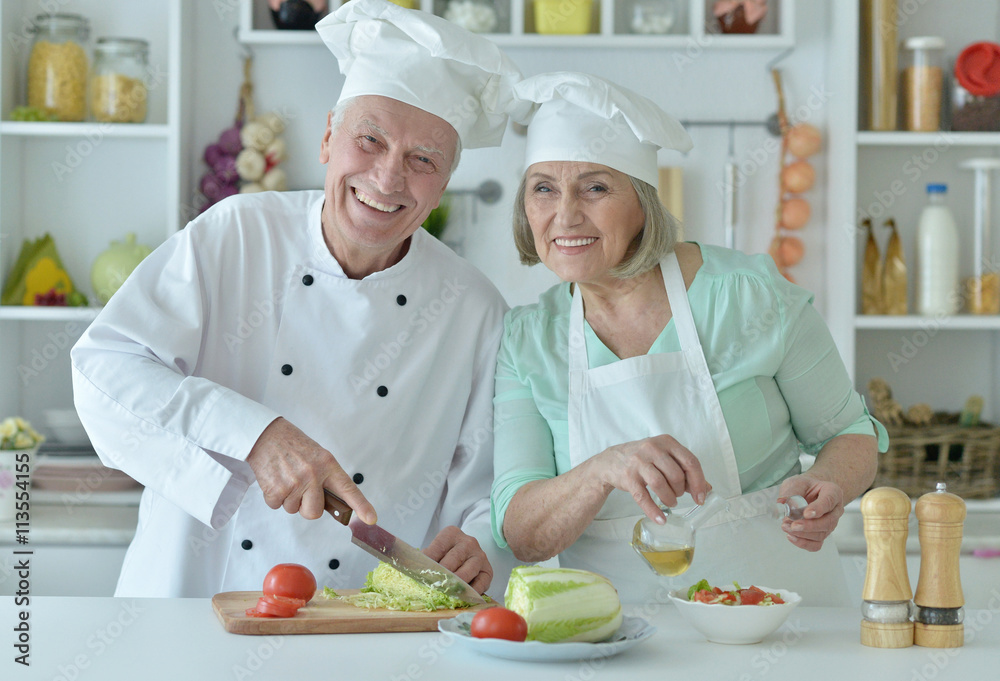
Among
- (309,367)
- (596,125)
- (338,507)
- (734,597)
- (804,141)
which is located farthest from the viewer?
(804,141)

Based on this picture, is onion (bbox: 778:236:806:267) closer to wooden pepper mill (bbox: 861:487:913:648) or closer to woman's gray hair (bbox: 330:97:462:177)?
woman's gray hair (bbox: 330:97:462:177)

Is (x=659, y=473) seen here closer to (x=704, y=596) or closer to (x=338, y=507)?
(x=704, y=596)

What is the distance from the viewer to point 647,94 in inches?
111

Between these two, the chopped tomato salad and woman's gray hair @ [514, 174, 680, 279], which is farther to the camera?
woman's gray hair @ [514, 174, 680, 279]

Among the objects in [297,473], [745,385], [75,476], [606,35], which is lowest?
[75,476]

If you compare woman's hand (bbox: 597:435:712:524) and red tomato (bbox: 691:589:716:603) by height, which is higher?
woman's hand (bbox: 597:435:712:524)

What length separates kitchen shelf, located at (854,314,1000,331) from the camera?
259 cm

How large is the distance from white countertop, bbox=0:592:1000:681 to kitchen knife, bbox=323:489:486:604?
0.10 m

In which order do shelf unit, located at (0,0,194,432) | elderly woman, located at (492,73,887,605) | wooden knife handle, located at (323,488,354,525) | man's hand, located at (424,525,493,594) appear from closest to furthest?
wooden knife handle, located at (323,488,354,525)
man's hand, located at (424,525,493,594)
elderly woman, located at (492,73,887,605)
shelf unit, located at (0,0,194,432)

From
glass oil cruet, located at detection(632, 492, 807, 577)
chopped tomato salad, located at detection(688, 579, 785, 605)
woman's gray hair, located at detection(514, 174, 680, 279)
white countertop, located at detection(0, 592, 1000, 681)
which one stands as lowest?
white countertop, located at detection(0, 592, 1000, 681)

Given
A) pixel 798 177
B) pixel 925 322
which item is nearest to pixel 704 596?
pixel 925 322

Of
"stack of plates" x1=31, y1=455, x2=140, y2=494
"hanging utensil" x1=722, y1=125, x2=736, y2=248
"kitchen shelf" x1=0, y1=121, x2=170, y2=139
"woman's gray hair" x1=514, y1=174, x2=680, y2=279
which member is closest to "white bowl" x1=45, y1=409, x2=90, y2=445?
"stack of plates" x1=31, y1=455, x2=140, y2=494

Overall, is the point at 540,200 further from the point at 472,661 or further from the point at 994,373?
the point at 994,373

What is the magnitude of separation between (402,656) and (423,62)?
92 centimetres
